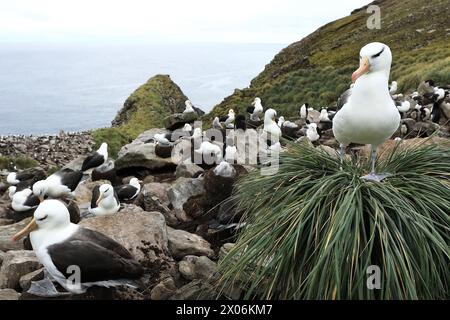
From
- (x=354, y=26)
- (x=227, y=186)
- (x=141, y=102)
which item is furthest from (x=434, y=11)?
(x=227, y=186)

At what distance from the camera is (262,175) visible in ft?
18.3

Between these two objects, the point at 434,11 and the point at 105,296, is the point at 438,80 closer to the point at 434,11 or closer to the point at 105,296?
the point at 105,296

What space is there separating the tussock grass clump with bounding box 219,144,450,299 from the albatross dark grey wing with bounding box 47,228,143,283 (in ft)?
3.56

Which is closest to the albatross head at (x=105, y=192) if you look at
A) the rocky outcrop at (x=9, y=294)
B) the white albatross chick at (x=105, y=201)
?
the white albatross chick at (x=105, y=201)

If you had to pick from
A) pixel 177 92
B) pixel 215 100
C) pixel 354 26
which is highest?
pixel 354 26

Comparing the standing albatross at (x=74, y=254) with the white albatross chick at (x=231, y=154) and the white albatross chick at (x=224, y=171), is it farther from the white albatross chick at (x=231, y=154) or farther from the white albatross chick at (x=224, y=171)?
the white albatross chick at (x=231, y=154)

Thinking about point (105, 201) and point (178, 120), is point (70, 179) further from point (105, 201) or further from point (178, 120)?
point (178, 120)

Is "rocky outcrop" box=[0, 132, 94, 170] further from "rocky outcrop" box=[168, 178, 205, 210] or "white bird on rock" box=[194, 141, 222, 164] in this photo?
"rocky outcrop" box=[168, 178, 205, 210]

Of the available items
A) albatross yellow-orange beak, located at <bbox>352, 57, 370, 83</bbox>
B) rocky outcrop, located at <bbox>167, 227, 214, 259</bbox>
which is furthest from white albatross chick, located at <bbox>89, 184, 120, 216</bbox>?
albatross yellow-orange beak, located at <bbox>352, 57, 370, 83</bbox>

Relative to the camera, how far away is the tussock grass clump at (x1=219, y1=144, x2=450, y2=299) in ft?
13.1

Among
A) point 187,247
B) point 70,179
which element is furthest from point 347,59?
point 187,247

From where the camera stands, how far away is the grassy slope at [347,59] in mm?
31844

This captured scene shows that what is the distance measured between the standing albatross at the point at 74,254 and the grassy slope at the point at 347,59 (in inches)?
838

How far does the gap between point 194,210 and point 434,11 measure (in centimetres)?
5171
